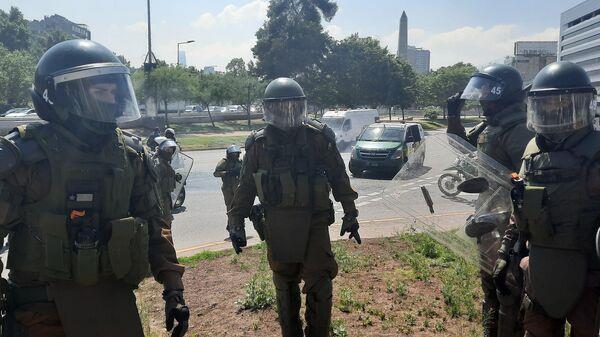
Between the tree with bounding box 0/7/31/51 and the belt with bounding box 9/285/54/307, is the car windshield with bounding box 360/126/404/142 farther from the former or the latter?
the tree with bounding box 0/7/31/51

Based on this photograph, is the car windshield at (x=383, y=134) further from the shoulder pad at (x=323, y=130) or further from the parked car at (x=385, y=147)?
the shoulder pad at (x=323, y=130)

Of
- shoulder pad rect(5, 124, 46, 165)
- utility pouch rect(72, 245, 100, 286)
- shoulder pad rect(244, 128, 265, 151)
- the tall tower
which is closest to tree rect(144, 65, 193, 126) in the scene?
shoulder pad rect(244, 128, 265, 151)

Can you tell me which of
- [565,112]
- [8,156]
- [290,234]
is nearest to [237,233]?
[290,234]

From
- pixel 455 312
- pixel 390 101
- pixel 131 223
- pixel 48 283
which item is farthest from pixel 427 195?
pixel 390 101

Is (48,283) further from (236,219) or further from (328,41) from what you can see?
(328,41)

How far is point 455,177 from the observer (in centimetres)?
372

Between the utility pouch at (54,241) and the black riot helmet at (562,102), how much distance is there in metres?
2.52

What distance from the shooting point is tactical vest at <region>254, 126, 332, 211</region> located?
3.62 m

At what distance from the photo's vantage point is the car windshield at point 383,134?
596 inches

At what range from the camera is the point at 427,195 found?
3.66 metres

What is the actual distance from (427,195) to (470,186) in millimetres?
388

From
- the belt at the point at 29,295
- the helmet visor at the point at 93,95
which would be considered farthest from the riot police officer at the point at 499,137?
the belt at the point at 29,295

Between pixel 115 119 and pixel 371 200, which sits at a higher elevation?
pixel 115 119

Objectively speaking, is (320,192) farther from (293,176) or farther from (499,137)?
(499,137)
